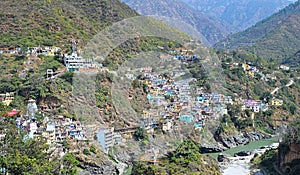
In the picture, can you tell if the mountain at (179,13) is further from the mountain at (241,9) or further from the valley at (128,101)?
the valley at (128,101)

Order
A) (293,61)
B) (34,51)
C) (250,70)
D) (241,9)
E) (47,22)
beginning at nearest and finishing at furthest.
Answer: (34,51) → (47,22) → (250,70) → (293,61) → (241,9)

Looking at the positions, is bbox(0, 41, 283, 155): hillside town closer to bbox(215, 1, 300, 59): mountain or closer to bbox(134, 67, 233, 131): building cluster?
bbox(134, 67, 233, 131): building cluster

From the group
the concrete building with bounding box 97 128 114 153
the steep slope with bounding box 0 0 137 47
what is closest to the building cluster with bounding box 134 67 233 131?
the concrete building with bounding box 97 128 114 153

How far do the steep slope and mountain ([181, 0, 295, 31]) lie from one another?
75.3m

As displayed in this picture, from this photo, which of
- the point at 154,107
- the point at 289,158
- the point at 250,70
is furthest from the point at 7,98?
the point at 250,70

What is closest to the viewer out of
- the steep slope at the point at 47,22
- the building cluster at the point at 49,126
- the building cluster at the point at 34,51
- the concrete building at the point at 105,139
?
the building cluster at the point at 49,126

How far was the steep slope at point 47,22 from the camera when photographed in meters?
17.7

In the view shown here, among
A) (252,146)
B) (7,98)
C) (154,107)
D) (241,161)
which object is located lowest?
(241,161)

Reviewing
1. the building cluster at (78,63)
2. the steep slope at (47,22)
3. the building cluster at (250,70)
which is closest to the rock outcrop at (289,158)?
the building cluster at (78,63)

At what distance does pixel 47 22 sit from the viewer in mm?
19109

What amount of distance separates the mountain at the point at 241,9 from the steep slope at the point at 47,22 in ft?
247

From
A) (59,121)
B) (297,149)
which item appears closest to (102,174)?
(59,121)

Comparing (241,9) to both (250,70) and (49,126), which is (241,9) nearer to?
(250,70)

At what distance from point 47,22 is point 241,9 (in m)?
97.3
